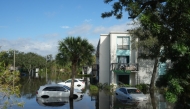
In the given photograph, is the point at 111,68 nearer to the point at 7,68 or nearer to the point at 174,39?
the point at 174,39

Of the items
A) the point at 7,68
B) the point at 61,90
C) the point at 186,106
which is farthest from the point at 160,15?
the point at 61,90

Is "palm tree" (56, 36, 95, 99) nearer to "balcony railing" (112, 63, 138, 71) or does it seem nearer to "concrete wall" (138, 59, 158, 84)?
"balcony railing" (112, 63, 138, 71)

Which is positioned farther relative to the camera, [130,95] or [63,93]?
[63,93]

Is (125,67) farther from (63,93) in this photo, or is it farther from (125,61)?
(63,93)

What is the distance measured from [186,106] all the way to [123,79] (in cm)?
2732

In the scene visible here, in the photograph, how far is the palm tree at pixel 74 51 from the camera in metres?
22.9

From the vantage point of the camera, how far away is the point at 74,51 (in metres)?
23.0

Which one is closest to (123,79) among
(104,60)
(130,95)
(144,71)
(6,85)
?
(144,71)

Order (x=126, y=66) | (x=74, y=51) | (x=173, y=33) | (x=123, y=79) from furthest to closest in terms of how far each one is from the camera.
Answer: (x=123, y=79), (x=126, y=66), (x=74, y=51), (x=173, y=33)

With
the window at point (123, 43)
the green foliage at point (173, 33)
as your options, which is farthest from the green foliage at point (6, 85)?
the window at point (123, 43)

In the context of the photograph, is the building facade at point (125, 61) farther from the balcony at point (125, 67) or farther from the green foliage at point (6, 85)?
the green foliage at point (6, 85)

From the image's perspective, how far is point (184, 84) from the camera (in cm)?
884

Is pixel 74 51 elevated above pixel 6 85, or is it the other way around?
pixel 74 51

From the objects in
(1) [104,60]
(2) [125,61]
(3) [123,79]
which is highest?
(1) [104,60]
